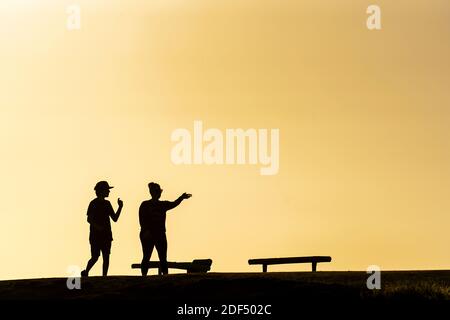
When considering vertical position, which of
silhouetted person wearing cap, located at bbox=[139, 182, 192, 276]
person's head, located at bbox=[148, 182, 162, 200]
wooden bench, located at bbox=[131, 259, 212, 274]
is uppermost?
person's head, located at bbox=[148, 182, 162, 200]

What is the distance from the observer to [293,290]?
14180 millimetres

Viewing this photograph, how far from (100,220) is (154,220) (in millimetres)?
1083

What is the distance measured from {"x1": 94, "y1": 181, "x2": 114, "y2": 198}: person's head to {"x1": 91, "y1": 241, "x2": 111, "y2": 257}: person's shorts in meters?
0.95

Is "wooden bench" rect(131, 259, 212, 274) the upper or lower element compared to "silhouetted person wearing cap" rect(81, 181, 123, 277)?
lower

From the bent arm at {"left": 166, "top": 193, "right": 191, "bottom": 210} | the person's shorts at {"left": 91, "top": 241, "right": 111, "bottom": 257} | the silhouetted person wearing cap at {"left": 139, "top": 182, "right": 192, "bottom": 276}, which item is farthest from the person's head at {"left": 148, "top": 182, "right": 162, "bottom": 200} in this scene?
the person's shorts at {"left": 91, "top": 241, "right": 111, "bottom": 257}

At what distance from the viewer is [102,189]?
711 inches

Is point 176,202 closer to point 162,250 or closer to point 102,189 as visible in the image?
point 162,250

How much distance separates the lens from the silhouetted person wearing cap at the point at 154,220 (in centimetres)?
1814

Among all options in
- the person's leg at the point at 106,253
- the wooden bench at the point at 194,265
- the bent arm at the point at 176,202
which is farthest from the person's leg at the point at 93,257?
the wooden bench at the point at 194,265

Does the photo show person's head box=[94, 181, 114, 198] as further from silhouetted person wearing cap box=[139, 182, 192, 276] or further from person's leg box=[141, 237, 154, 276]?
person's leg box=[141, 237, 154, 276]

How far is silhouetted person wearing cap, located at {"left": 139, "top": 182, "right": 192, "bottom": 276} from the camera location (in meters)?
18.1

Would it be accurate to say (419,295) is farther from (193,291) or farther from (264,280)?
(193,291)
